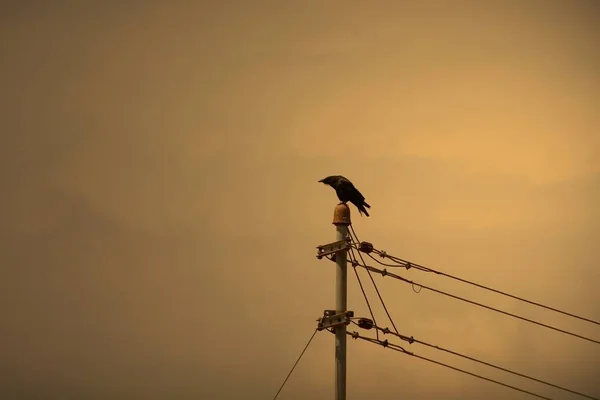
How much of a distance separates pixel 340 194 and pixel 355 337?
17.2ft

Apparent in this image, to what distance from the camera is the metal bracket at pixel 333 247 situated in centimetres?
2619

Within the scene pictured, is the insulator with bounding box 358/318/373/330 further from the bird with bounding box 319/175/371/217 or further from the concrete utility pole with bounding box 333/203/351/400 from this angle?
the bird with bounding box 319/175/371/217

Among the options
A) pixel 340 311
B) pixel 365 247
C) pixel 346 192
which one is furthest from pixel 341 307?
pixel 346 192

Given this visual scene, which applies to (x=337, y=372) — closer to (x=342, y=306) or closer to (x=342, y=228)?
(x=342, y=306)

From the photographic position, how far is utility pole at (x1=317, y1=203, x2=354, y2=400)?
2584cm

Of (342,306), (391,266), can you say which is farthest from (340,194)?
(342,306)

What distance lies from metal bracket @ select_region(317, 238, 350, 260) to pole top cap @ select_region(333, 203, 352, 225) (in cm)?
62

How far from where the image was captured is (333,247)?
26.4 m

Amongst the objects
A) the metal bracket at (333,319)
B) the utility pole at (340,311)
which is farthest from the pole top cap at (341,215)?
the metal bracket at (333,319)

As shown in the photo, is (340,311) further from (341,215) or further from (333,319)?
(341,215)

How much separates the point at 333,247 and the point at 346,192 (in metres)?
3.75

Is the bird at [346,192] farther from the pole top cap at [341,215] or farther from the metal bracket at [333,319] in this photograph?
the metal bracket at [333,319]

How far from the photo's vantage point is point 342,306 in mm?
26094

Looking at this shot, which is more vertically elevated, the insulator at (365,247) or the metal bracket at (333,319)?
the insulator at (365,247)
